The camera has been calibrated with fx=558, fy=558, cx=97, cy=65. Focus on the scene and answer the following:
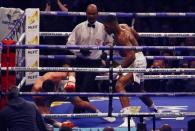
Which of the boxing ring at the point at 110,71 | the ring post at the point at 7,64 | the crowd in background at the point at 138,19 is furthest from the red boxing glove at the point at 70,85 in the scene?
the crowd in background at the point at 138,19

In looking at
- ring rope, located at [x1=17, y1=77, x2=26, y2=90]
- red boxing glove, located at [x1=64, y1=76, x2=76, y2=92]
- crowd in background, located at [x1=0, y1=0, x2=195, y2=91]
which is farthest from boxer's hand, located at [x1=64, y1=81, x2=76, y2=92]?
crowd in background, located at [x1=0, y1=0, x2=195, y2=91]

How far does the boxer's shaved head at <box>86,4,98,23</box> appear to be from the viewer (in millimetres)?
6382

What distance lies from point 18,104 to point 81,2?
5639mm

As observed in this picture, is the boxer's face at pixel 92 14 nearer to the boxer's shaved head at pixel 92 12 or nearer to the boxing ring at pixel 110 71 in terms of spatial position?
the boxer's shaved head at pixel 92 12

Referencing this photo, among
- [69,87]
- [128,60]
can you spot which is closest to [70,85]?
[69,87]

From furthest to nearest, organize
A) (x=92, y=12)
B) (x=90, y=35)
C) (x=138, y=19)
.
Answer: (x=138, y=19)
(x=90, y=35)
(x=92, y=12)

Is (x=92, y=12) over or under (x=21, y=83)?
over

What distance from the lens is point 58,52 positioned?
956 centimetres

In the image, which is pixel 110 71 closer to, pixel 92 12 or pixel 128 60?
pixel 128 60

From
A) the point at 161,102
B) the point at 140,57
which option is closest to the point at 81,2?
the point at 161,102

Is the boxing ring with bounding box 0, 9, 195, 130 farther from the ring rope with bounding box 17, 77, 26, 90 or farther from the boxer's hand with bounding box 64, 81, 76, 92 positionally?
the boxer's hand with bounding box 64, 81, 76, 92

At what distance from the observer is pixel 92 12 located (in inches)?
254

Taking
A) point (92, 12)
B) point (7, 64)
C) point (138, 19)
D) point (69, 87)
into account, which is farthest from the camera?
point (138, 19)

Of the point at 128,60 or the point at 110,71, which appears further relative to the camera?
the point at 128,60
